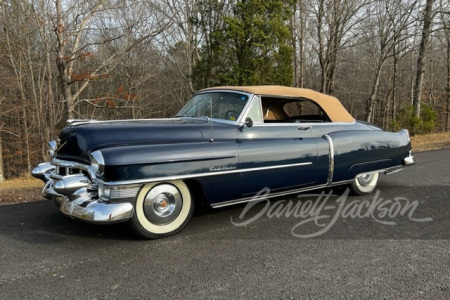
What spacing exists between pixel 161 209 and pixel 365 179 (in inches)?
131

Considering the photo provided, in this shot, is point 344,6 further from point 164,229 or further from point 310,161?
point 164,229

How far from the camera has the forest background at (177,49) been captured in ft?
33.9

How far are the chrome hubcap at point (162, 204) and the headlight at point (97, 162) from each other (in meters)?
0.53

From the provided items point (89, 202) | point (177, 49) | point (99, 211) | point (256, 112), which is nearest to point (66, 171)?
point (89, 202)

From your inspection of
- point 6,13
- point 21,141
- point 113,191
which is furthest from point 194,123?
point 21,141

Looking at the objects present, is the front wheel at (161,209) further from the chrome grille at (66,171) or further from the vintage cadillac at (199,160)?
the chrome grille at (66,171)

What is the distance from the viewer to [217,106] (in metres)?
4.38

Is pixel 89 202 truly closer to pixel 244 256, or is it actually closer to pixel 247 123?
pixel 244 256

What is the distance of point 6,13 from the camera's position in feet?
45.5

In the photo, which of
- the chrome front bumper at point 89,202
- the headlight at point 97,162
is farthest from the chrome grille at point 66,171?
the headlight at point 97,162

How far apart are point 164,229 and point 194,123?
1310 millimetres

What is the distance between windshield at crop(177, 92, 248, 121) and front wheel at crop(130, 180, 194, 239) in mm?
1102

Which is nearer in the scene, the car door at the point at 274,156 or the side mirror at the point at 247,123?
the car door at the point at 274,156

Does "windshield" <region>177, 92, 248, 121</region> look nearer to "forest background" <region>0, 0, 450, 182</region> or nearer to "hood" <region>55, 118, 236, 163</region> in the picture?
"hood" <region>55, 118, 236, 163</region>
